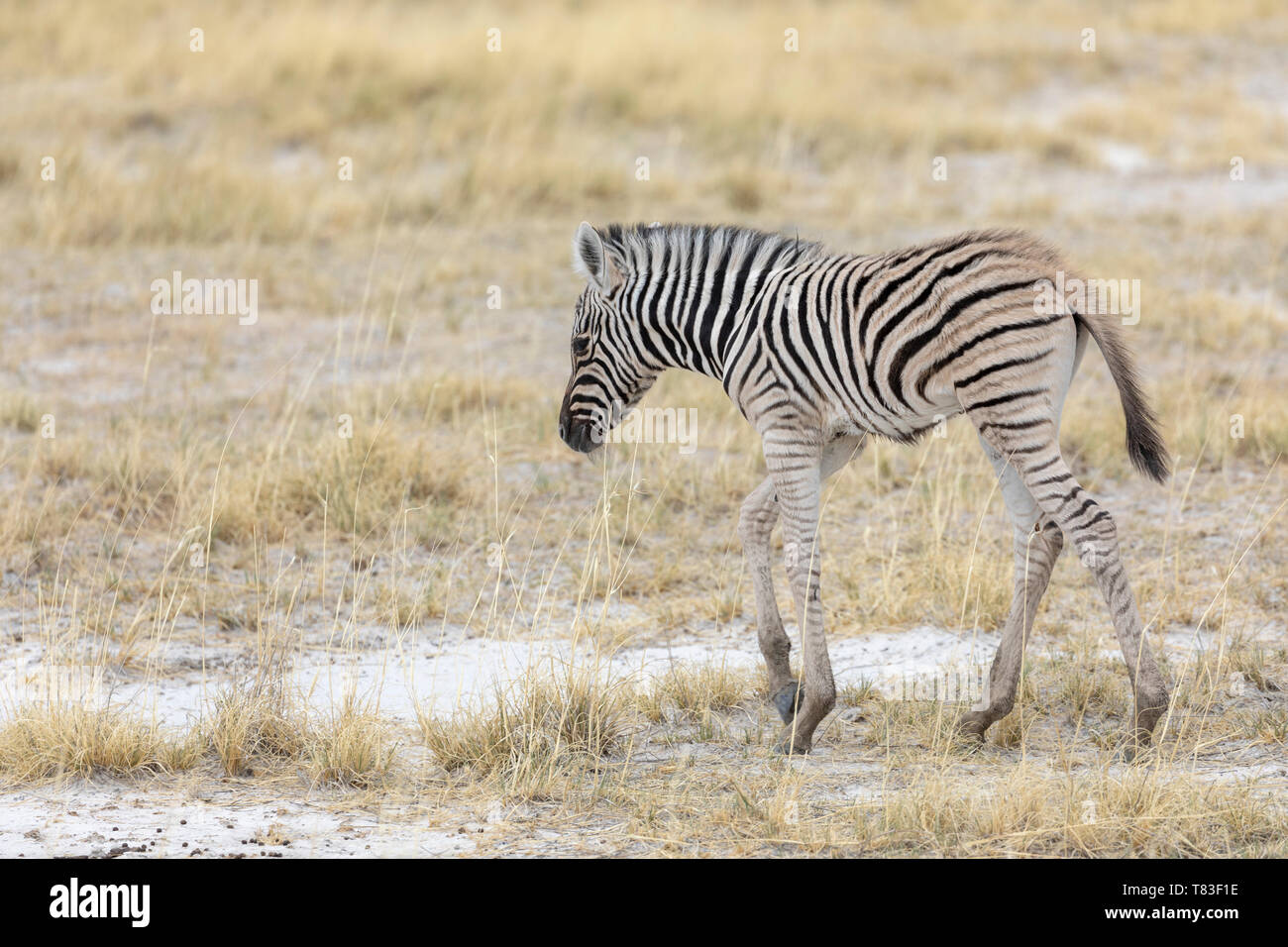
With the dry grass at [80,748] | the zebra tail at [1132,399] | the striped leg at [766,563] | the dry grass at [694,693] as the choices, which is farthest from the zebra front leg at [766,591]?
the dry grass at [80,748]

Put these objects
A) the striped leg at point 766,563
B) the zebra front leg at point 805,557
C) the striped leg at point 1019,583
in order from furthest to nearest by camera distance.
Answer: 1. the striped leg at point 766,563
2. the striped leg at point 1019,583
3. the zebra front leg at point 805,557

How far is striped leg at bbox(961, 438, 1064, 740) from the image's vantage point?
5.94m

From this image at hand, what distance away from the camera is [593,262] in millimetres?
6246

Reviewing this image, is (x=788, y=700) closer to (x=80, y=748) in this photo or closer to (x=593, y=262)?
(x=593, y=262)

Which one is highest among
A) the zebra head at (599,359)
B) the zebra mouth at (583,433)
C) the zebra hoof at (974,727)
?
the zebra head at (599,359)

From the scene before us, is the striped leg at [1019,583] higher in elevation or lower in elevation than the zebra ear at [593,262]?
lower

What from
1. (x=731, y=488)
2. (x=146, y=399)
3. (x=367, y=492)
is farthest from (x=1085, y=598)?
(x=146, y=399)

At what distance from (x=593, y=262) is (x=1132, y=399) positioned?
2245 millimetres

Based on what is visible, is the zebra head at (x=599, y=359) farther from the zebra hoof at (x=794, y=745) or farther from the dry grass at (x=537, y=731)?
the zebra hoof at (x=794, y=745)

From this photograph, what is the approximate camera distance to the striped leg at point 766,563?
6246mm

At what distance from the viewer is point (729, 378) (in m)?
6.09

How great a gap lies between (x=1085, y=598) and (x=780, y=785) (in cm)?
290

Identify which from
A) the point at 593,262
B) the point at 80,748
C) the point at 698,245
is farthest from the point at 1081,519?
the point at 80,748

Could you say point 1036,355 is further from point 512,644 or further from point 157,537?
point 157,537
